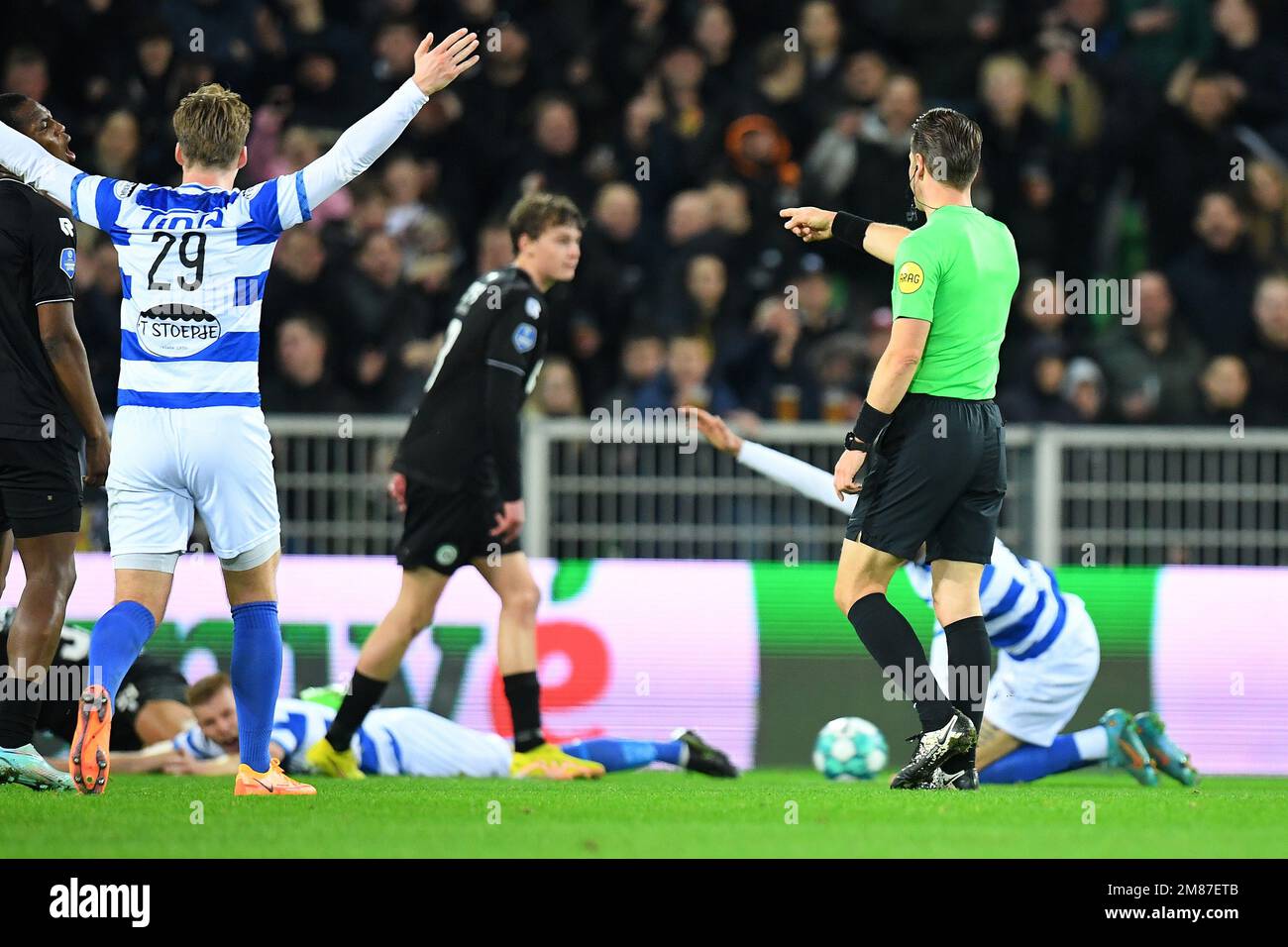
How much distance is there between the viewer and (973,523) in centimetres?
643

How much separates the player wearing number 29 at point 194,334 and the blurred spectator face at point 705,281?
539 cm

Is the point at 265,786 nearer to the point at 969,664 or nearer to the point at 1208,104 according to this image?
the point at 969,664

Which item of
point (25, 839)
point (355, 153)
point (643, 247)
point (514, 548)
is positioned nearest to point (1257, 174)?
point (643, 247)

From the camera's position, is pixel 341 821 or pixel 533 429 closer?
pixel 341 821

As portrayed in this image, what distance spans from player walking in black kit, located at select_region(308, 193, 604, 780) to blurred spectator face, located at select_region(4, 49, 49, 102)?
18.1 ft

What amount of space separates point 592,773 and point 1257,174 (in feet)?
21.4

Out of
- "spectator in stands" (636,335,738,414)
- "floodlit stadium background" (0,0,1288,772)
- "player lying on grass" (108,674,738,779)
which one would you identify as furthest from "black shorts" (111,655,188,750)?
"spectator in stands" (636,335,738,414)

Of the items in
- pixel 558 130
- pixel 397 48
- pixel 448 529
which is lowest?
pixel 448 529

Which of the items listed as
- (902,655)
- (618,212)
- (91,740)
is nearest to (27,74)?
(618,212)

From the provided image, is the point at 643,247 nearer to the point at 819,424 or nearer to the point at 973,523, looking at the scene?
the point at 819,424

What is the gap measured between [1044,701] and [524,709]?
208 cm

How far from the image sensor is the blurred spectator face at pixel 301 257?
11328 mm

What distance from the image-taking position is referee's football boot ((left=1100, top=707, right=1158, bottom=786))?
779 centimetres

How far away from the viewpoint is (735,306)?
455 inches
